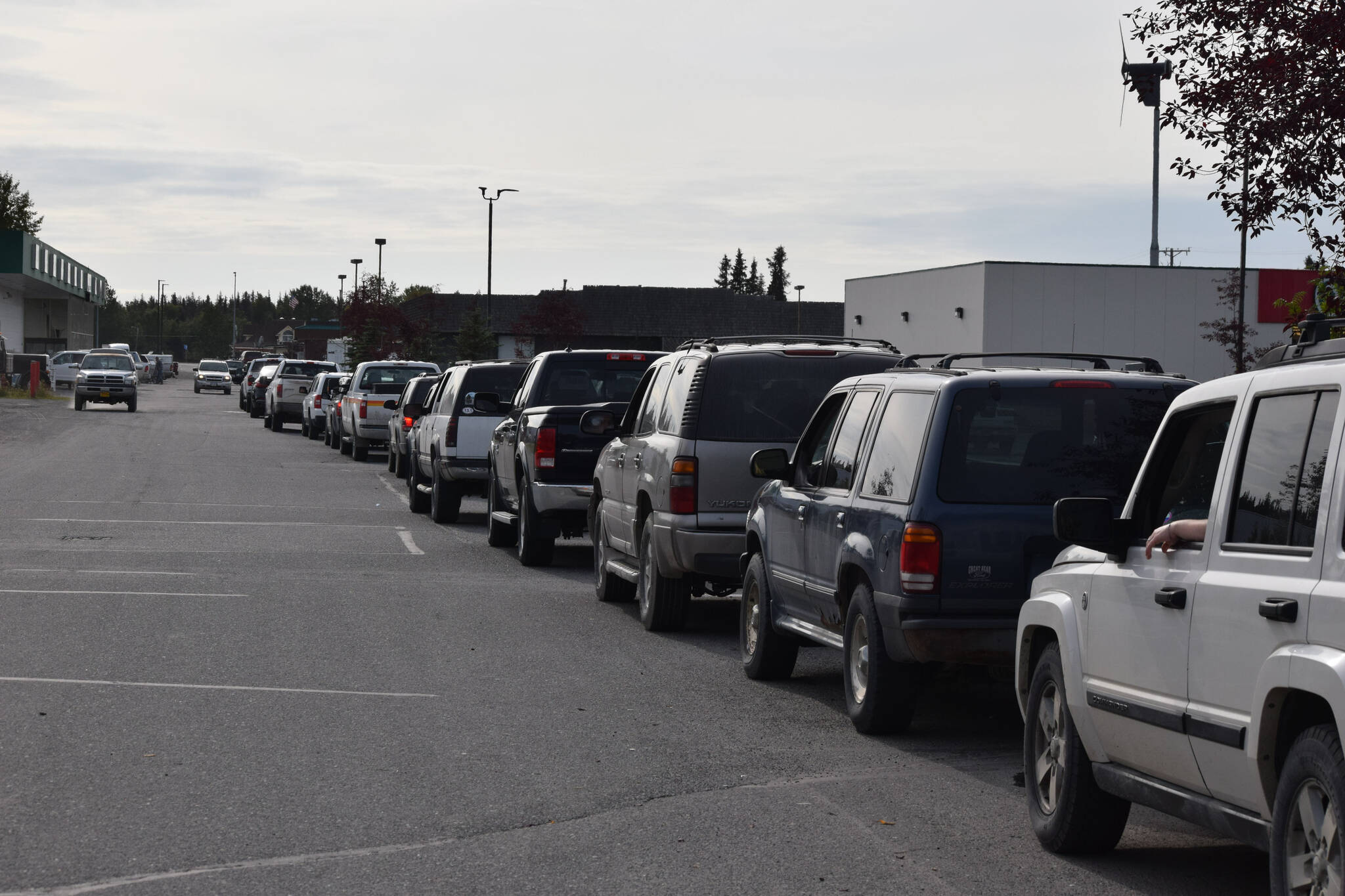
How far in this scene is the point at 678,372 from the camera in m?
12.4

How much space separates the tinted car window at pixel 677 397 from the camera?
39.1 ft

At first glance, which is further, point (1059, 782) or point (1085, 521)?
point (1059, 782)

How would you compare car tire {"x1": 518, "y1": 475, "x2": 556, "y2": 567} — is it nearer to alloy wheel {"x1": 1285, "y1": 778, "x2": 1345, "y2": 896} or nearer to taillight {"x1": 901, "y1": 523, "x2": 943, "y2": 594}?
taillight {"x1": 901, "y1": 523, "x2": 943, "y2": 594}

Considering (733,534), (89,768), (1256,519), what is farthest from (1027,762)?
(733,534)

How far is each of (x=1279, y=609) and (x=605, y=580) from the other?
9.51 metres

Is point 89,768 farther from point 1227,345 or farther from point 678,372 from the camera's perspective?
point 1227,345

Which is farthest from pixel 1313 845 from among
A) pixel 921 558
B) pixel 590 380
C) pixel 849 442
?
pixel 590 380

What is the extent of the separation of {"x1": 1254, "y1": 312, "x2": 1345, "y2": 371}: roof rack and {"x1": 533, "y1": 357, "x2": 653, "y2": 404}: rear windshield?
1239 centimetres

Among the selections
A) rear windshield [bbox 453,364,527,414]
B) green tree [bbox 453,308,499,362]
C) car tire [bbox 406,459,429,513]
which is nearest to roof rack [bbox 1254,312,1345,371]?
rear windshield [bbox 453,364,527,414]

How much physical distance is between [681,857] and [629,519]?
266 inches

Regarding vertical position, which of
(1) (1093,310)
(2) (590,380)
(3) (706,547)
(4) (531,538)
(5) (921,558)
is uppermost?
(1) (1093,310)

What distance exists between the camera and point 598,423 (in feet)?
46.6

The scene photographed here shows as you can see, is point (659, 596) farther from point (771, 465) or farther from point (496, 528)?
point (496, 528)

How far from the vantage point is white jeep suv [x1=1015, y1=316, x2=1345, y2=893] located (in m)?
4.68
